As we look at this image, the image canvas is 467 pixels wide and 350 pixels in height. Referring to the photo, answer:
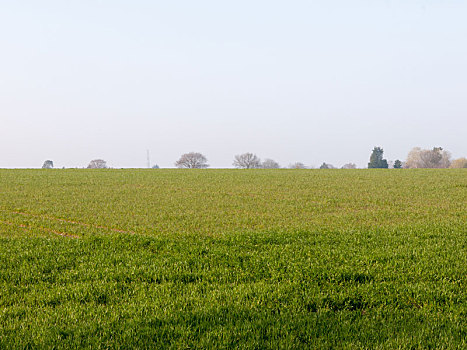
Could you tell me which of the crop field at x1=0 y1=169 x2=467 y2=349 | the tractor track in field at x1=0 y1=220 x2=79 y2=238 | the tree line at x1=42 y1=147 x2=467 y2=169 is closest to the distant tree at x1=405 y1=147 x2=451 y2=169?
the tree line at x1=42 y1=147 x2=467 y2=169

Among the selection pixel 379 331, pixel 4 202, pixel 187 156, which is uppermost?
pixel 187 156

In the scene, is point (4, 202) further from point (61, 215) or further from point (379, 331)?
point (379, 331)

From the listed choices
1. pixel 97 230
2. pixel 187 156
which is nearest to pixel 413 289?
pixel 97 230

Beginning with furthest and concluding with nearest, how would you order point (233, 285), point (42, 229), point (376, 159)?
point (376, 159) → point (42, 229) → point (233, 285)

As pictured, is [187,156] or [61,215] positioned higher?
[187,156]

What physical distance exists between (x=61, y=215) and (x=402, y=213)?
16.5 meters

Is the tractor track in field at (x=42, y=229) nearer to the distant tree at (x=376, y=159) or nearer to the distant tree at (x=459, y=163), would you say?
the distant tree at (x=459, y=163)

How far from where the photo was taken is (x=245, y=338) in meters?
5.81

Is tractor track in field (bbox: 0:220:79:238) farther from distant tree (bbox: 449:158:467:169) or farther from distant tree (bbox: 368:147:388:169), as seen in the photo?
distant tree (bbox: 368:147:388:169)

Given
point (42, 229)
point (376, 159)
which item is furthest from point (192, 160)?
point (42, 229)

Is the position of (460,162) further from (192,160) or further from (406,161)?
(192,160)

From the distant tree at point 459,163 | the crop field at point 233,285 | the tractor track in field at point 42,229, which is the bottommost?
the crop field at point 233,285

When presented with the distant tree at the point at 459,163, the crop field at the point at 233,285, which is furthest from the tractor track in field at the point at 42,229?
the distant tree at the point at 459,163

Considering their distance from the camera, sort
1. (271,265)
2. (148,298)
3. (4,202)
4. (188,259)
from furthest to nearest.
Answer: (4,202) < (188,259) < (271,265) < (148,298)
